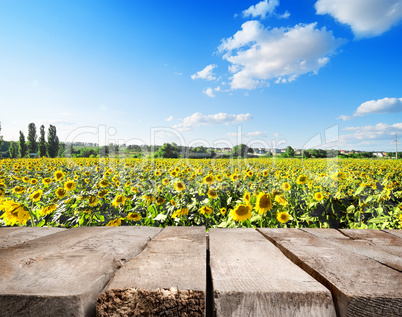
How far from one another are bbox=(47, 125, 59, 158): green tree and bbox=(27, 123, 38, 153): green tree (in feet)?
16.3

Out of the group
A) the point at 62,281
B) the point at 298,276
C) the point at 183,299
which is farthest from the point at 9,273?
the point at 298,276

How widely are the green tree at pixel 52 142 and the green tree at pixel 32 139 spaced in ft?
16.3

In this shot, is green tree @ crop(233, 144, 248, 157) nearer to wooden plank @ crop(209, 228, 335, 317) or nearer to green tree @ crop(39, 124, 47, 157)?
wooden plank @ crop(209, 228, 335, 317)

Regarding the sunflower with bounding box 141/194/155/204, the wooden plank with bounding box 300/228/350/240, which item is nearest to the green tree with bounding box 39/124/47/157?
the sunflower with bounding box 141/194/155/204

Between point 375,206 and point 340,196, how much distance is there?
20.5 inches

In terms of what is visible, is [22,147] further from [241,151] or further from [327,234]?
[327,234]

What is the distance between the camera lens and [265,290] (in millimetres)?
562

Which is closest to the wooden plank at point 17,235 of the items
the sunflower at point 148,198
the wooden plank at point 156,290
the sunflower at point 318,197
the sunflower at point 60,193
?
the wooden plank at point 156,290

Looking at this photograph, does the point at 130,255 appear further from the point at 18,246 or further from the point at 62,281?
the point at 18,246

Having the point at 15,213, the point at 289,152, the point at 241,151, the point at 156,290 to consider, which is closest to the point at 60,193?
the point at 15,213

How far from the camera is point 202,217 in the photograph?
10.0 feet

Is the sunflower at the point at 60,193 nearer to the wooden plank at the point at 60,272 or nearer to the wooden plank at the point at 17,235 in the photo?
the wooden plank at the point at 17,235

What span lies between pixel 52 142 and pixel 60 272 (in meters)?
38.6

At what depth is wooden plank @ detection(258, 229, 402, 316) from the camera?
551 millimetres
